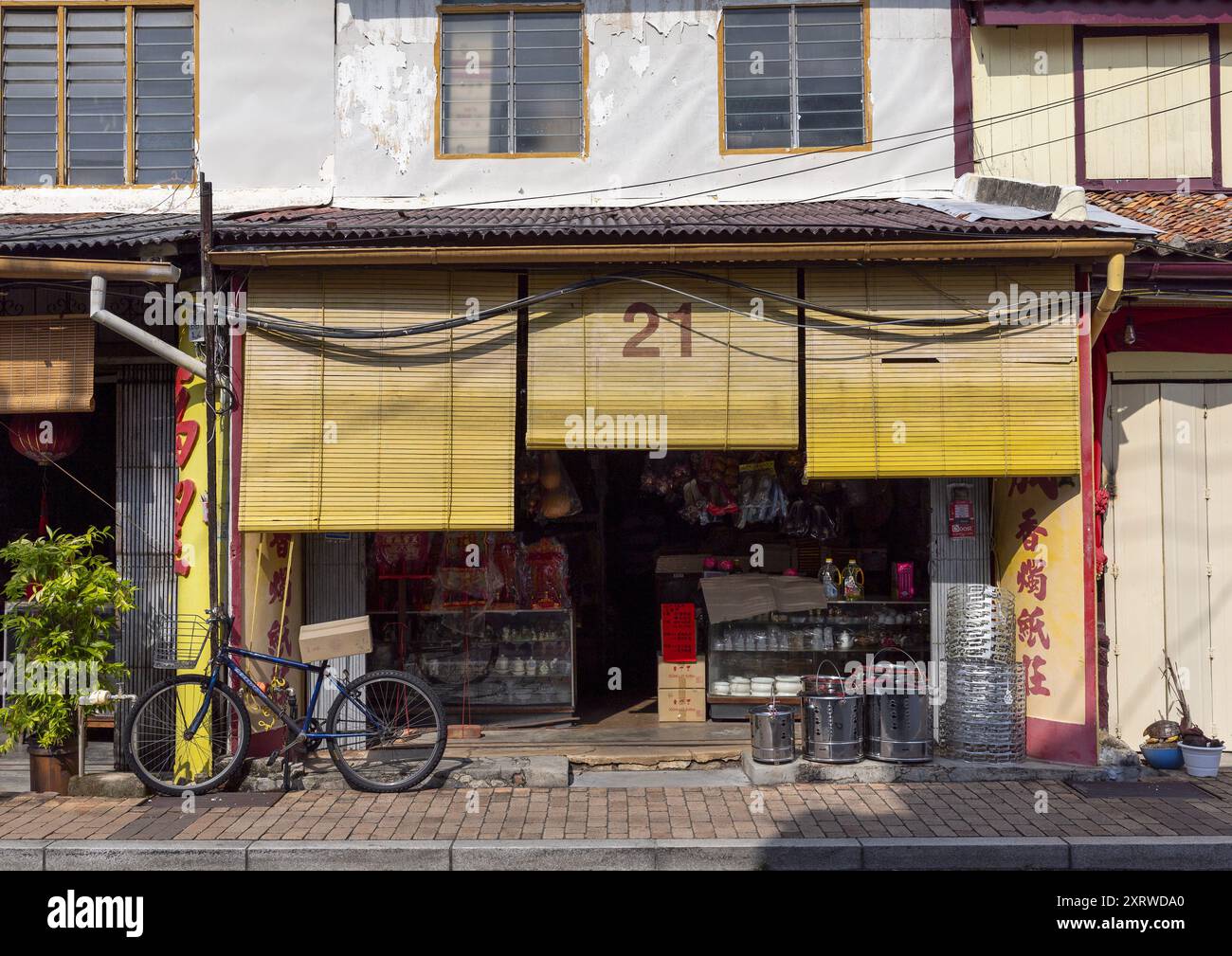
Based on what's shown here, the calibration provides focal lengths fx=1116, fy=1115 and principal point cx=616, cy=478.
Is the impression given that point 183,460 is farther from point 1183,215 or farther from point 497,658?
point 1183,215

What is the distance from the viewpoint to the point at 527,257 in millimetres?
9172

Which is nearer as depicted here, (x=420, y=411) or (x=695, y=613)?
(x=420, y=411)

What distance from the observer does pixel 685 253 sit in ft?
30.2

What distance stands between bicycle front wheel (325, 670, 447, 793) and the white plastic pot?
20.6 feet

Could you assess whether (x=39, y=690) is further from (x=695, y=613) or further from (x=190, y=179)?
(x=695, y=613)

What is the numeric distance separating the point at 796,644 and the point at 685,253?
14.2ft

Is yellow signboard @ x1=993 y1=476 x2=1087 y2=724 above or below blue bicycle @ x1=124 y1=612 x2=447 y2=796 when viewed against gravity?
above

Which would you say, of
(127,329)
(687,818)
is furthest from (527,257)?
(687,818)

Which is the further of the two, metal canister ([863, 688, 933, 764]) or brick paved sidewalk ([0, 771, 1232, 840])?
metal canister ([863, 688, 933, 764])

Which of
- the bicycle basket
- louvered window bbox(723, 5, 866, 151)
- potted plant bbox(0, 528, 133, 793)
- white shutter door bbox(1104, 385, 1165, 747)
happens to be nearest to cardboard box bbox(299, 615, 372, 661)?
the bicycle basket

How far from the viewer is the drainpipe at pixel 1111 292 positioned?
902 centimetres

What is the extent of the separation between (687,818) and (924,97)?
7.16 metres

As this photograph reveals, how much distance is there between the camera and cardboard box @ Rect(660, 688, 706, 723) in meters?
11.3

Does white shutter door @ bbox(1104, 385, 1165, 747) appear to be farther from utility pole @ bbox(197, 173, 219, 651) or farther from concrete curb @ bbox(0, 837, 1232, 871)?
utility pole @ bbox(197, 173, 219, 651)
